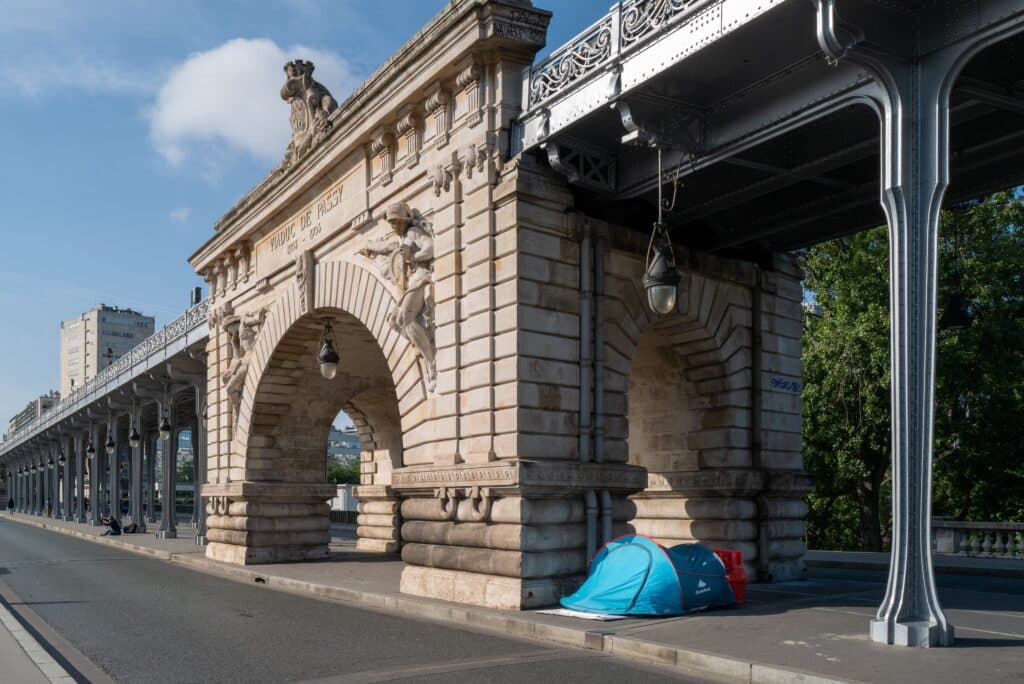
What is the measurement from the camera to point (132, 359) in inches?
1603

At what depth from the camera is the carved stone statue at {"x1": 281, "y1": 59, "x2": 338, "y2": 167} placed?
20.8m

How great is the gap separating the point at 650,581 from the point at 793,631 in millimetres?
1798

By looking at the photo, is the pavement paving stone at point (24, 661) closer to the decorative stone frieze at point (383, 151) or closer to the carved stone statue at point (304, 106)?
the decorative stone frieze at point (383, 151)

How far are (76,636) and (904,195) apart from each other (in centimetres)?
1063

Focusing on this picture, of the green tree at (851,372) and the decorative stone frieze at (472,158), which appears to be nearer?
the decorative stone frieze at (472,158)

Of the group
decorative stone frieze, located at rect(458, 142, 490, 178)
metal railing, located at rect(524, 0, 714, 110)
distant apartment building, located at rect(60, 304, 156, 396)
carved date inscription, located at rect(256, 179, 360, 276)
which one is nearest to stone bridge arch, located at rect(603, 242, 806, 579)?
decorative stone frieze, located at rect(458, 142, 490, 178)

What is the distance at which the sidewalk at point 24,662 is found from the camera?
29.4 feet

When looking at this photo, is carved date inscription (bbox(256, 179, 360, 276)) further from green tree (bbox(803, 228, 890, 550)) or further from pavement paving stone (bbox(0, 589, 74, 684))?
green tree (bbox(803, 228, 890, 550))

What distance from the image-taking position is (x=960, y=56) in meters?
9.24

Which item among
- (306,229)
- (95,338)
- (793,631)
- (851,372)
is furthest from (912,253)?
(95,338)

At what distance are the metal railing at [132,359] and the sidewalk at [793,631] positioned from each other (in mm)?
15696

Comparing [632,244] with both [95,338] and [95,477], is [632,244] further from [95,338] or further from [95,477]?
[95,338]

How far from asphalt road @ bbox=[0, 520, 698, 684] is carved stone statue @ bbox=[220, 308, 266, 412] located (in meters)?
6.23

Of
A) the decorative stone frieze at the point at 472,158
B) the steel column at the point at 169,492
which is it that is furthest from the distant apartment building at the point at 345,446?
the decorative stone frieze at the point at 472,158
